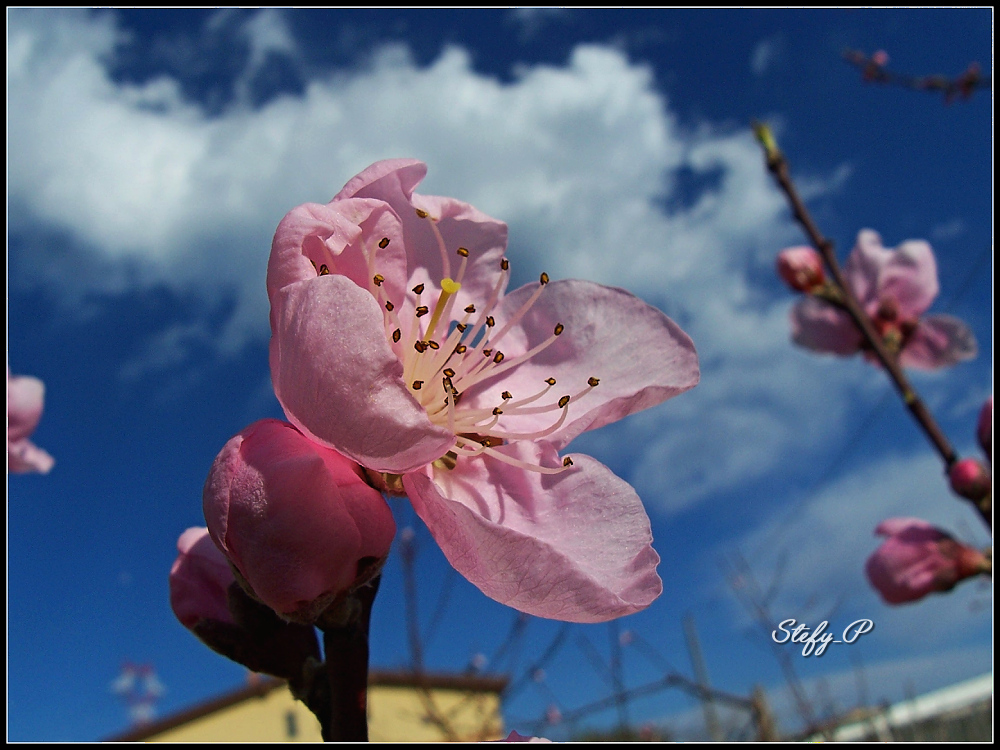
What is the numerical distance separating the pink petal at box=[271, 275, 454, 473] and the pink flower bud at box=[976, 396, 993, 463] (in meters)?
1.61

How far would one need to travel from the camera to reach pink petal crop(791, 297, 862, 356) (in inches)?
108

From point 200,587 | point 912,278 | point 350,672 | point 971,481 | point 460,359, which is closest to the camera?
point 350,672

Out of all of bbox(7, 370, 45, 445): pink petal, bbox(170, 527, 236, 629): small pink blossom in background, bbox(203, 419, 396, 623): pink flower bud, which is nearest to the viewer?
bbox(203, 419, 396, 623): pink flower bud

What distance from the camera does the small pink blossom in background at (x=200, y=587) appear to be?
817 millimetres

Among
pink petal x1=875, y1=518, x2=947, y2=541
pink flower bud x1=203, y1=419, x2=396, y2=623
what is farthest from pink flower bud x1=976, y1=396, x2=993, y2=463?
pink flower bud x1=203, y1=419, x2=396, y2=623

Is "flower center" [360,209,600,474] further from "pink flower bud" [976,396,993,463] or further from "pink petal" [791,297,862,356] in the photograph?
"pink petal" [791,297,862,356]

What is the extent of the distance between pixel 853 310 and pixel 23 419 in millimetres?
2652

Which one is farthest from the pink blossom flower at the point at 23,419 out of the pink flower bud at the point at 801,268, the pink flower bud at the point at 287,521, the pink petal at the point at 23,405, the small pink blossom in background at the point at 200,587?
the pink flower bud at the point at 801,268

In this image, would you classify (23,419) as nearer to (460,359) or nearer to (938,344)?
(460,359)

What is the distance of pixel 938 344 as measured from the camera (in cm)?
271

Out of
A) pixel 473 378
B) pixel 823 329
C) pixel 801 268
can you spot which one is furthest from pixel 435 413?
pixel 823 329

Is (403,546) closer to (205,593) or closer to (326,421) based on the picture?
(205,593)

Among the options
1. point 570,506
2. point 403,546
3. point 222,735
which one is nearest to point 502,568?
point 570,506

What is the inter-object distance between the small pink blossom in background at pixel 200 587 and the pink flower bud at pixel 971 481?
162cm
